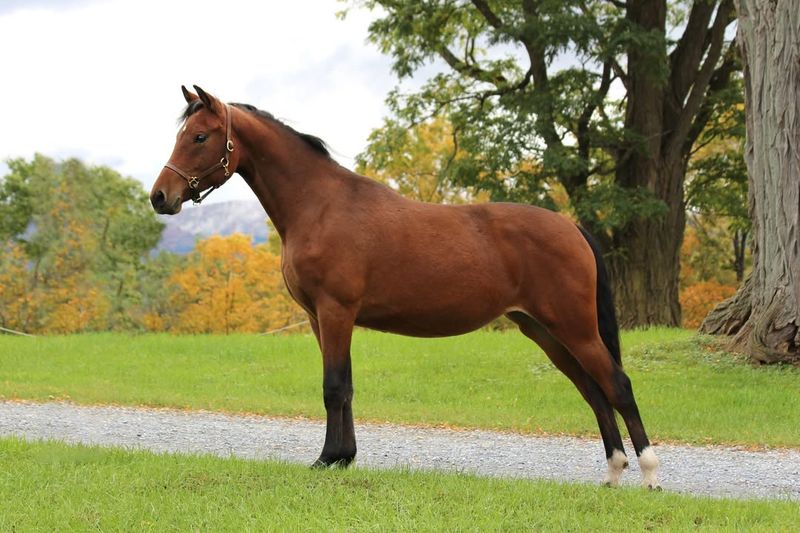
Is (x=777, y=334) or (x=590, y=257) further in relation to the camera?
(x=777, y=334)

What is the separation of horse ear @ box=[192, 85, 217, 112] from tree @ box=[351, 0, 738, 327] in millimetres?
12610

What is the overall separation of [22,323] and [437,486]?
1331 inches

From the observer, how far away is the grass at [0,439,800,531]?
4.57m

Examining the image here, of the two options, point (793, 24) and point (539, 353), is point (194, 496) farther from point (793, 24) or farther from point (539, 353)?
point (793, 24)

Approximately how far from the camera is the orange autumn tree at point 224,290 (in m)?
37.8

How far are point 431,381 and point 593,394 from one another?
6.72m

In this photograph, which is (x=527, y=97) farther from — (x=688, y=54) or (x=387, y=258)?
(x=387, y=258)

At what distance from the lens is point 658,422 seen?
31.2 ft

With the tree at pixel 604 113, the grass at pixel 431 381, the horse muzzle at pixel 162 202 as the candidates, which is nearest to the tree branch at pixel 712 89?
the tree at pixel 604 113

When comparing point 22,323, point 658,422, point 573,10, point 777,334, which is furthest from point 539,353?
point 22,323

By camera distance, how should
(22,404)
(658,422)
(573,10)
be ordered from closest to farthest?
(658,422), (22,404), (573,10)

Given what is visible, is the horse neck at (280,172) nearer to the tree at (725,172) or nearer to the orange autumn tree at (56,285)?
the tree at (725,172)

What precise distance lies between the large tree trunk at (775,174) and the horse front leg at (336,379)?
873 cm

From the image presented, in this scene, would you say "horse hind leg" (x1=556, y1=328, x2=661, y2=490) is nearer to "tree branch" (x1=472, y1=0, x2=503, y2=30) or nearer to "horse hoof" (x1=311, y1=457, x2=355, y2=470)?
"horse hoof" (x1=311, y1=457, x2=355, y2=470)
